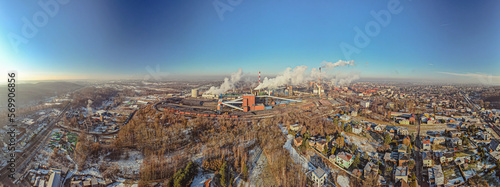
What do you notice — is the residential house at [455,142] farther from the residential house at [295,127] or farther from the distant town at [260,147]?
the residential house at [295,127]

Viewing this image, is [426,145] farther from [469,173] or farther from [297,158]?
[297,158]

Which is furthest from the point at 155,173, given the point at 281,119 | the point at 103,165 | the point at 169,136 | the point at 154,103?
the point at 154,103

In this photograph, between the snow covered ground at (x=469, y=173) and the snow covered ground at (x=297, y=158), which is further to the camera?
the snow covered ground at (x=297, y=158)

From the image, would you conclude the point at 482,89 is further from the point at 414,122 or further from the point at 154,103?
the point at 154,103

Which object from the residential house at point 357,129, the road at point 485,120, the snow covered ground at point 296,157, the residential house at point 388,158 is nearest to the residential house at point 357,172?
the snow covered ground at point 296,157

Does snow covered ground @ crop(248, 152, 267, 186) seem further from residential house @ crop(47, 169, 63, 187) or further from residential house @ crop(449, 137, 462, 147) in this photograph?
residential house @ crop(449, 137, 462, 147)

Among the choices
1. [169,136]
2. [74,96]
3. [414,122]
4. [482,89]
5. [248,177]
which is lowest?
[248,177]
